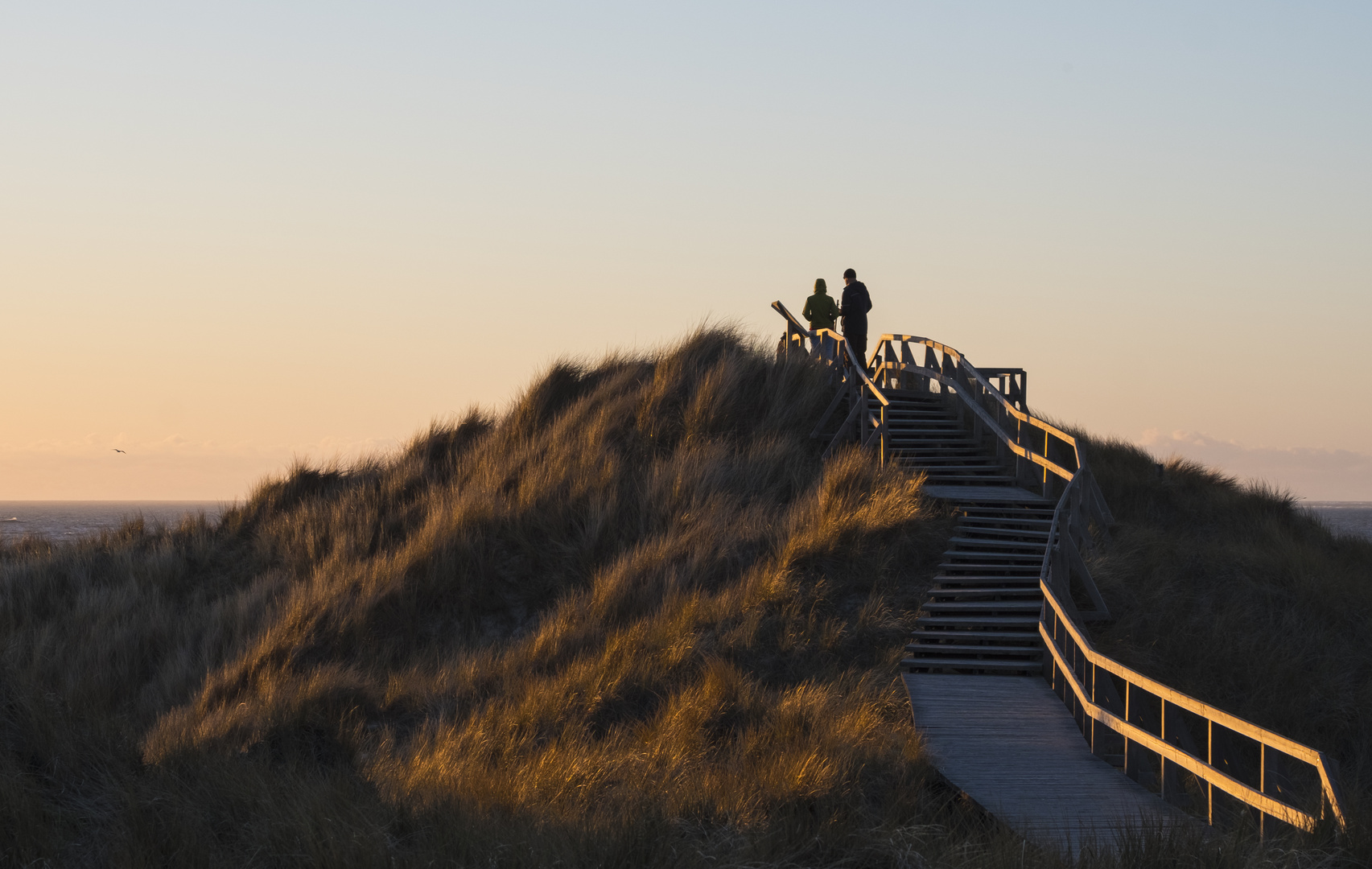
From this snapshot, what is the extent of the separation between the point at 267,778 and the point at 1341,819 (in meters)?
6.96

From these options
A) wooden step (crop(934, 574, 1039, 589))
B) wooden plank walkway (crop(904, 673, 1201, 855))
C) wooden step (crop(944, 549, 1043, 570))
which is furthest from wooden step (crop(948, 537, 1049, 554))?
wooden plank walkway (crop(904, 673, 1201, 855))

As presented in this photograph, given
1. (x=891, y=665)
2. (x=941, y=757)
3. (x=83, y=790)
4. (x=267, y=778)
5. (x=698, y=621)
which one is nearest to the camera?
(x=83, y=790)

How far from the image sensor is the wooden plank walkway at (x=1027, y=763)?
7711mm

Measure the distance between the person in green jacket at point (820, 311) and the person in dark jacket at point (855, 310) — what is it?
611 mm

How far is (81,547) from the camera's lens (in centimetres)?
2303

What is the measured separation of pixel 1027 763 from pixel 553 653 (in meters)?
6.58

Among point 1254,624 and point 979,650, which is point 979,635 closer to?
point 979,650

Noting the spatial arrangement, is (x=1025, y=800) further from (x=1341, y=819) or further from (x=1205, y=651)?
(x=1205, y=651)

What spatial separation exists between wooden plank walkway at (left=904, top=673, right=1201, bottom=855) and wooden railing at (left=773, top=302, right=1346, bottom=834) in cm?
32

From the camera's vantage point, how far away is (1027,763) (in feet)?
30.8

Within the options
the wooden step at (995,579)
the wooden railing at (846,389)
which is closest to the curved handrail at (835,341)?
the wooden railing at (846,389)

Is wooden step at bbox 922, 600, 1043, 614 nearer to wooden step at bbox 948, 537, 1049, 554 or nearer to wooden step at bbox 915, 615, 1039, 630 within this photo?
wooden step at bbox 915, 615, 1039, 630

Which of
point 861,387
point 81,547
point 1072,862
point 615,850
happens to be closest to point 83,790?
point 615,850

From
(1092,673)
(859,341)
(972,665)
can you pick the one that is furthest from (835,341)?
(1092,673)
